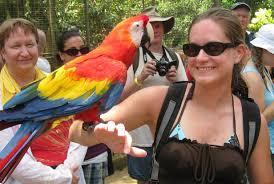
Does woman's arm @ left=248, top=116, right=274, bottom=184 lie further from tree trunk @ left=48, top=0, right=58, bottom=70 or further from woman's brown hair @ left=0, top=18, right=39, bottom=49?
tree trunk @ left=48, top=0, right=58, bottom=70

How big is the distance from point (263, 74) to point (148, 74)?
0.75 meters

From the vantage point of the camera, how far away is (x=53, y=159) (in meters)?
2.12

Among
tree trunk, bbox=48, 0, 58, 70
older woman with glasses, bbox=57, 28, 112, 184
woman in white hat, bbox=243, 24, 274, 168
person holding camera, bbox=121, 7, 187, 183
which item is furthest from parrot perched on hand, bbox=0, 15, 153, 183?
tree trunk, bbox=48, 0, 58, 70

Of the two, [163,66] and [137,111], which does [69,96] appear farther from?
[163,66]

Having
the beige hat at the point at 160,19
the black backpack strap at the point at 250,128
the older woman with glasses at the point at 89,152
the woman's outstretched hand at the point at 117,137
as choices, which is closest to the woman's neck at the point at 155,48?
the beige hat at the point at 160,19

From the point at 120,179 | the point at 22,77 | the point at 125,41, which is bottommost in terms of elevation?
the point at 120,179

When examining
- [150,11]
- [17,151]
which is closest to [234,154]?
[17,151]

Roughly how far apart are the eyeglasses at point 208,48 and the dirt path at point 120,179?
3281mm

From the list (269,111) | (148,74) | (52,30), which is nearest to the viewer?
(269,111)

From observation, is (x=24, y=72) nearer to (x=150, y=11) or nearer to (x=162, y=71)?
(x=162, y=71)

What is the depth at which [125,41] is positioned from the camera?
2033 mm

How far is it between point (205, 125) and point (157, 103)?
0.20 m

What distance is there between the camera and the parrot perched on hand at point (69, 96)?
1.54 metres

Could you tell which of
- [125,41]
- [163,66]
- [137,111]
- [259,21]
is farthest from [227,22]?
[259,21]
